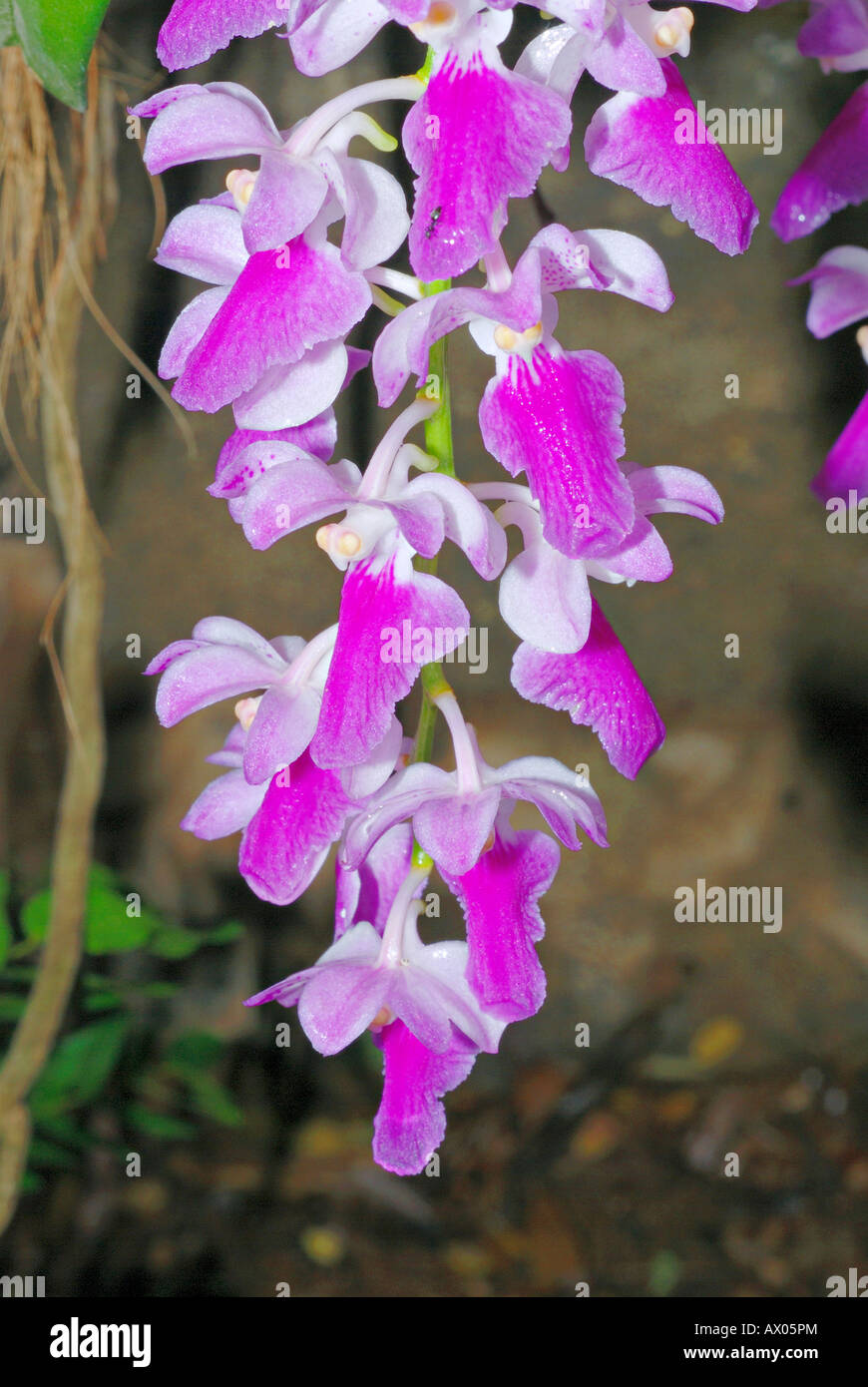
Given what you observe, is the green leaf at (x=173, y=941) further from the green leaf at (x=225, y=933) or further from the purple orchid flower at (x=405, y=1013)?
the purple orchid flower at (x=405, y=1013)

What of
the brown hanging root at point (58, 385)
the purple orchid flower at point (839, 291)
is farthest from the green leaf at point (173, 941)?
the purple orchid flower at point (839, 291)

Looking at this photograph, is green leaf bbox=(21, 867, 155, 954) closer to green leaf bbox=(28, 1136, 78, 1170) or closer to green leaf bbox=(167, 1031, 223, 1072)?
green leaf bbox=(167, 1031, 223, 1072)

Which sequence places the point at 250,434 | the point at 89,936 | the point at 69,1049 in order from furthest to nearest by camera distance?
the point at 69,1049
the point at 89,936
the point at 250,434

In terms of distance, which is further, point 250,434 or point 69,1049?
point 69,1049

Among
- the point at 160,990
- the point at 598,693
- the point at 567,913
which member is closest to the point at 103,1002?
the point at 160,990

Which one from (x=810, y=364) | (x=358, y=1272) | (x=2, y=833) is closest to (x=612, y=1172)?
(x=358, y=1272)
